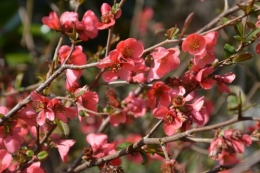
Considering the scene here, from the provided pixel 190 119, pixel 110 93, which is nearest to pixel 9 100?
pixel 110 93

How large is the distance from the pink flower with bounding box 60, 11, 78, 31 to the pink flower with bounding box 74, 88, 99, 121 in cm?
19

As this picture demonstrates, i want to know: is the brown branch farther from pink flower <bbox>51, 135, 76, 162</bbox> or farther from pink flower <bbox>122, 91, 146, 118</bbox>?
pink flower <bbox>122, 91, 146, 118</bbox>

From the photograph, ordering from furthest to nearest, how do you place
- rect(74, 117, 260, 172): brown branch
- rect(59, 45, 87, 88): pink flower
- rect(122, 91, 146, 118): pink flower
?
rect(122, 91, 146, 118): pink flower, rect(59, 45, 87, 88): pink flower, rect(74, 117, 260, 172): brown branch

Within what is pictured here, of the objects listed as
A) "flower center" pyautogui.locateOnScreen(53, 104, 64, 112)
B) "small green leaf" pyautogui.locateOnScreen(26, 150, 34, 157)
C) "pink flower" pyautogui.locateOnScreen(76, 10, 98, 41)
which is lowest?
"small green leaf" pyautogui.locateOnScreen(26, 150, 34, 157)

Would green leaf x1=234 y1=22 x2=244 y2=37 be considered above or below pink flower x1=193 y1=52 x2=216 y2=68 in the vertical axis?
above

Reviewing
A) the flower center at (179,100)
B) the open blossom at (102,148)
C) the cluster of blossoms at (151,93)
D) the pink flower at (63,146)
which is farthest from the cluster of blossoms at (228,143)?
the pink flower at (63,146)

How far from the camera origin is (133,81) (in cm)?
102

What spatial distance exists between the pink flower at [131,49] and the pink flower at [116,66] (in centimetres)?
1

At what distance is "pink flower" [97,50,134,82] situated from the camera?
888mm

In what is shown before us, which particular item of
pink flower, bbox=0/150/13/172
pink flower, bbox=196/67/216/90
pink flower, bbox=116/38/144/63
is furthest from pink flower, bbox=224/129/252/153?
pink flower, bbox=0/150/13/172

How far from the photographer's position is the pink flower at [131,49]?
34.7 inches

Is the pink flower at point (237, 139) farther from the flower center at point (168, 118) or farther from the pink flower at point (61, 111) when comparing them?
the pink flower at point (61, 111)

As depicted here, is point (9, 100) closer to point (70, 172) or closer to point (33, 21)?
point (70, 172)

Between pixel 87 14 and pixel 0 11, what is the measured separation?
8.99 feet
